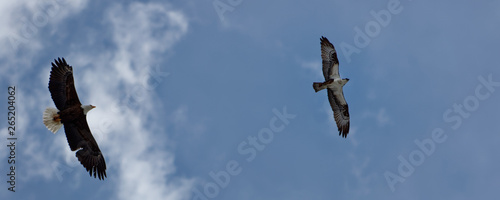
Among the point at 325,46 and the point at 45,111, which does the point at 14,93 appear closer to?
the point at 45,111

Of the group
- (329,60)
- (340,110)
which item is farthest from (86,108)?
(340,110)

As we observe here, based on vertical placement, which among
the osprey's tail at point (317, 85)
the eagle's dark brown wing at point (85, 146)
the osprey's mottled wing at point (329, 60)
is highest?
the osprey's mottled wing at point (329, 60)

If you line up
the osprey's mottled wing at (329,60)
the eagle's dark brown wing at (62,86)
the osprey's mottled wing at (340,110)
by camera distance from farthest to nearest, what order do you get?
the osprey's mottled wing at (340,110) → the osprey's mottled wing at (329,60) → the eagle's dark brown wing at (62,86)

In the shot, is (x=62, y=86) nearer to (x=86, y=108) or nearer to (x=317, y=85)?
(x=86, y=108)

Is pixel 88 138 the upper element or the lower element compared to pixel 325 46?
lower

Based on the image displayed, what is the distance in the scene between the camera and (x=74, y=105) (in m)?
26.6

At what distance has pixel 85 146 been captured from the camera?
2753 cm

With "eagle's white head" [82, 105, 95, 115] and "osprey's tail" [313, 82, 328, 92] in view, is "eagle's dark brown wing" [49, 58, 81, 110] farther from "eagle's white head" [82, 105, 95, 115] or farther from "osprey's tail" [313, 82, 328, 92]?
"osprey's tail" [313, 82, 328, 92]

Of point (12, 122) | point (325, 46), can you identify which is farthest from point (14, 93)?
point (325, 46)

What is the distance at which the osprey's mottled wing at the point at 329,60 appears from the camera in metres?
29.6

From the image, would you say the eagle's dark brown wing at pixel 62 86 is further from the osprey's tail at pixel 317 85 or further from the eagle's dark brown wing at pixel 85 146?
the osprey's tail at pixel 317 85

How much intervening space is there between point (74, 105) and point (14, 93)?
310cm

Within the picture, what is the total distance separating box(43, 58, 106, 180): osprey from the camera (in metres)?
26.3

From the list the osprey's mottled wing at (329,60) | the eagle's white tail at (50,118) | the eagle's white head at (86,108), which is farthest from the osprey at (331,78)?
the eagle's white tail at (50,118)
